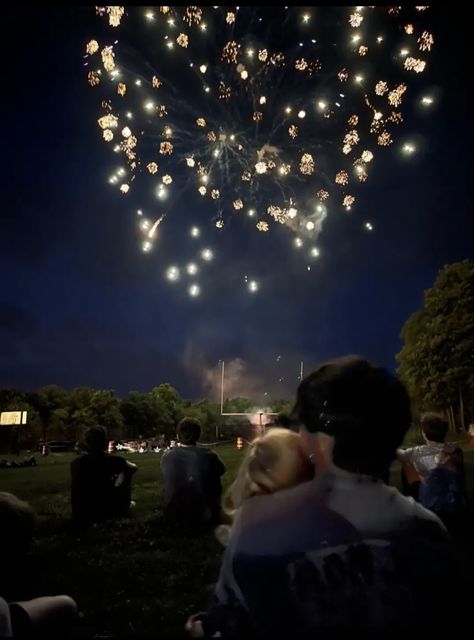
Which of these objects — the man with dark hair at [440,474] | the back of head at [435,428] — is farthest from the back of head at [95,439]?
the back of head at [435,428]

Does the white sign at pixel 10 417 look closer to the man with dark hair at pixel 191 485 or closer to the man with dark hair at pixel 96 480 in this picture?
the man with dark hair at pixel 96 480

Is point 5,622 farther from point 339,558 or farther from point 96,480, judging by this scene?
point 96,480

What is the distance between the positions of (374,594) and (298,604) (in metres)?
0.29

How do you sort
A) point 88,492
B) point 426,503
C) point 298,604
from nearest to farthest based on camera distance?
1. point 298,604
2. point 426,503
3. point 88,492

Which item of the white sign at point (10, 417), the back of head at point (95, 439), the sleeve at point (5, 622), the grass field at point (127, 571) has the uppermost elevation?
the white sign at point (10, 417)

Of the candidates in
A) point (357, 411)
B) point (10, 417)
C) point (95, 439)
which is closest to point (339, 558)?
point (357, 411)

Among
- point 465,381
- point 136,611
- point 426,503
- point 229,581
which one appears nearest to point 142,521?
point 136,611

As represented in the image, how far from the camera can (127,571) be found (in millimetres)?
6258

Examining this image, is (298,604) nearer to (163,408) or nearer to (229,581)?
(229,581)

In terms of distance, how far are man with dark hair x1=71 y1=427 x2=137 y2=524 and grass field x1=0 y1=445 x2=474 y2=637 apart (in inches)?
13.4

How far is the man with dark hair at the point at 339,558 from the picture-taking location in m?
1.86

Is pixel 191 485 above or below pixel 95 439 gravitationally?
below

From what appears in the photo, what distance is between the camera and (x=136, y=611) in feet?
16.6

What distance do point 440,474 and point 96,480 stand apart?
5.66 meters
